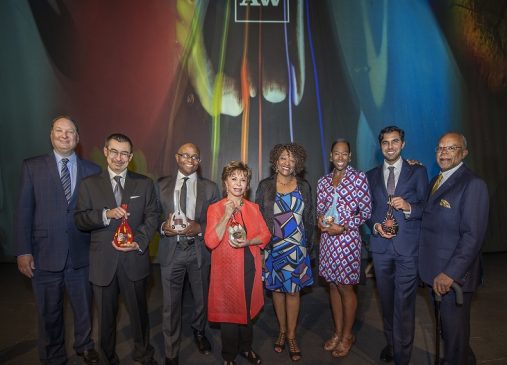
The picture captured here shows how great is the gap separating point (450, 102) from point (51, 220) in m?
6.07

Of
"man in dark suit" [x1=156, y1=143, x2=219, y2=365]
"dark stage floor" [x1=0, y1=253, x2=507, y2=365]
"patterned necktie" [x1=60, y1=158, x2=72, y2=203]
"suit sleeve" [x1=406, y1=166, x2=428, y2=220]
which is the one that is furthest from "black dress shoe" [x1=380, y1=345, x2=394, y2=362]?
"patterned necktie" [x1=60, y1=158, x2=72, y2=203]

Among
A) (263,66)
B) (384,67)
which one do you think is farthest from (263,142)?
(384,67)

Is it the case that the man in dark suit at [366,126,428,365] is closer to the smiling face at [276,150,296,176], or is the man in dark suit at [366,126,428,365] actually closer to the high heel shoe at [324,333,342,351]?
the high heel shoe at [324,333,342,351]

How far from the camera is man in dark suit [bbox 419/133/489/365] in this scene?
6.56ft

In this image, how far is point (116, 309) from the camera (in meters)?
2.44

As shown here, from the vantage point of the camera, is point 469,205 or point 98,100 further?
point 98,100

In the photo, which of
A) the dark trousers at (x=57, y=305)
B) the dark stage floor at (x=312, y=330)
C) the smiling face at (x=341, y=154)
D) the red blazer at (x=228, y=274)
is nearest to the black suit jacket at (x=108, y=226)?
the dark trousers at (x=57, y=305)

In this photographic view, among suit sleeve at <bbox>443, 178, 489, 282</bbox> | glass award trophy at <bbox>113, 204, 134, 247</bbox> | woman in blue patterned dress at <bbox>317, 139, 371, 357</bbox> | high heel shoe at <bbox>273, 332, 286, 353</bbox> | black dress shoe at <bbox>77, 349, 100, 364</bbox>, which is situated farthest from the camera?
high heel shoe at <bbox>273, 332, 286, 353</bbox>

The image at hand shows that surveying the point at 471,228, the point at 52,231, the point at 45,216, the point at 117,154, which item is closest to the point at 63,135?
the point at 117,154

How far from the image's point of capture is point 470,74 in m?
5.59

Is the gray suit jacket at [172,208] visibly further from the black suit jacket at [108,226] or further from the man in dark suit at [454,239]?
the man in dark suit at [454,239]

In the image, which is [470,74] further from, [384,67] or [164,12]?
[164,12]

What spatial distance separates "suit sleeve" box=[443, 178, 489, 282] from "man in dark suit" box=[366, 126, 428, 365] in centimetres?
45

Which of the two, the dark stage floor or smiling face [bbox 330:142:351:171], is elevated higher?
smiling face [bbox 330:142:351:171]
